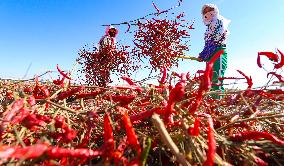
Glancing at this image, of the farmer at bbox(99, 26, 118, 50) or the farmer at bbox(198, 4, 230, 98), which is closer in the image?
the farmer at bbox(198, 4, 230, 98)

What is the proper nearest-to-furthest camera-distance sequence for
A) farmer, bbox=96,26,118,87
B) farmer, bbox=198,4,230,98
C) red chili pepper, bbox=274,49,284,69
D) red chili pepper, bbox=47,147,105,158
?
1. red chili pepper, bbox=47,147,105,158
2. red chili pepper, bbox=274,49,284,69
3. farmer, bbox=198,4,230,98
4. farmer, bbox=96,26,118,87

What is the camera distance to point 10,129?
4.44ft

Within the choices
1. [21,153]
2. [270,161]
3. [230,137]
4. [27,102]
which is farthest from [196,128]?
Answer: [27,102]

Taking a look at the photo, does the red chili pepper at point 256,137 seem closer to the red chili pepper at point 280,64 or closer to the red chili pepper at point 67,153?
the red chili pepper at point 67,153

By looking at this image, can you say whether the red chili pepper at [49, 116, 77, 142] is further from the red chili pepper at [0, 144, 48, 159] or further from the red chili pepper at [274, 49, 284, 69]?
the red chili pepper at [274, 49, 284, 69]

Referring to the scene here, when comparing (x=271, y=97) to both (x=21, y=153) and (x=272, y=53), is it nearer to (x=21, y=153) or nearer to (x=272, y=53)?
(x=272, y=53)

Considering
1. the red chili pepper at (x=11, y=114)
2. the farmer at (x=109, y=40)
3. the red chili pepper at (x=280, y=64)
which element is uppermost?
the farmer at (x=109, y=40)

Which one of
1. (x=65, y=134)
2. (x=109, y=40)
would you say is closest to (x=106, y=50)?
(x=109, y=40)

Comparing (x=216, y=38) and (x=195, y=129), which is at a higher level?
(x=216, y=38)

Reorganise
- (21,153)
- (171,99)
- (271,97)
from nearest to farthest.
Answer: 1. (21,153)
2. (171,99)
3. (271,97)

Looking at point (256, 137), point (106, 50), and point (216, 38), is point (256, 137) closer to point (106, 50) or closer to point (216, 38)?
point (216, 38)

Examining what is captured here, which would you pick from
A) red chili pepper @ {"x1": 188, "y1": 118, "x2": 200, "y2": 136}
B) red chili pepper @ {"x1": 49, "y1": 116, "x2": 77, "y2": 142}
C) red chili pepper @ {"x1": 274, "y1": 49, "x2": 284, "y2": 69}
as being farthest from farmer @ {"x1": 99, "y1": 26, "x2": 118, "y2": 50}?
red chili pepper @ {"x1": 188, "y1": 118, "x2": 200, "y2": 136}

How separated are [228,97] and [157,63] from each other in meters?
7.30

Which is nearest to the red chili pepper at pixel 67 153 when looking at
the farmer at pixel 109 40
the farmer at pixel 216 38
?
the farmer at pixel 216 38
